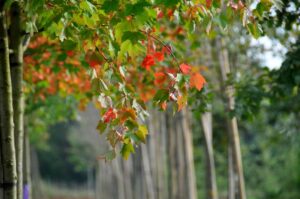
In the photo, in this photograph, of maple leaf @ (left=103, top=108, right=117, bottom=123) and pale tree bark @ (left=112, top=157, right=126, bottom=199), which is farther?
pale tree bark @ (left=112, top=157, right=126, bottom=199)

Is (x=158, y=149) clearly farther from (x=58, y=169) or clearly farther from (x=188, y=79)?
(x=58, y=169)

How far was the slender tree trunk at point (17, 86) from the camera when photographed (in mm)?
6199

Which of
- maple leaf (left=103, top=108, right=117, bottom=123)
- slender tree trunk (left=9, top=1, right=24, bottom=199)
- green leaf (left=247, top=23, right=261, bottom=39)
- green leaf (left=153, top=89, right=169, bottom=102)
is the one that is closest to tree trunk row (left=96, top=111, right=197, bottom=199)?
slender tree trunk (left=9, top=1, right=24, bottom=199)

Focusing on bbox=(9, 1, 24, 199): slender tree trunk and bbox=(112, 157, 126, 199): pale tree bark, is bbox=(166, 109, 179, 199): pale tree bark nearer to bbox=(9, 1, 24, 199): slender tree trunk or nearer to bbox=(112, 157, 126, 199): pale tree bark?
bbox=(112, 157, 126, 199): pale tree bark

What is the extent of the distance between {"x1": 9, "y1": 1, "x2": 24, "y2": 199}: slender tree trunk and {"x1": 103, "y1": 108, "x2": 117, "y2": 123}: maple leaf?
1.63 m

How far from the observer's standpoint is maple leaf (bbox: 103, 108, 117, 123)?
484 centimetres

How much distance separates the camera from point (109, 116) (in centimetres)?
486

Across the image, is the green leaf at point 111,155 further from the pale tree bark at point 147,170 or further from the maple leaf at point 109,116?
the pale tree bark at point 147,170

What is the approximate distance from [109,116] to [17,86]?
1.79 meters

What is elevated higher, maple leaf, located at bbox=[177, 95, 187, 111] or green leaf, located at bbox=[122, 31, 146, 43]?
green leaf, located at bbox=[122, 31, 146, 43]

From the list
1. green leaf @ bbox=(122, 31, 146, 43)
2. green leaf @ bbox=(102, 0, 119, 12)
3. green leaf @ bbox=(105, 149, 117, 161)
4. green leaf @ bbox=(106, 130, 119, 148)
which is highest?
green leaf @ bbox=(102, 0, 119, 12)

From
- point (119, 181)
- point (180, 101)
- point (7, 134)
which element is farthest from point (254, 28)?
point (119, 181)

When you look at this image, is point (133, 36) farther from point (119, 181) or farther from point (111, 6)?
point (119, 181)

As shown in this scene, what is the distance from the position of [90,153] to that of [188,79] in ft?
123
